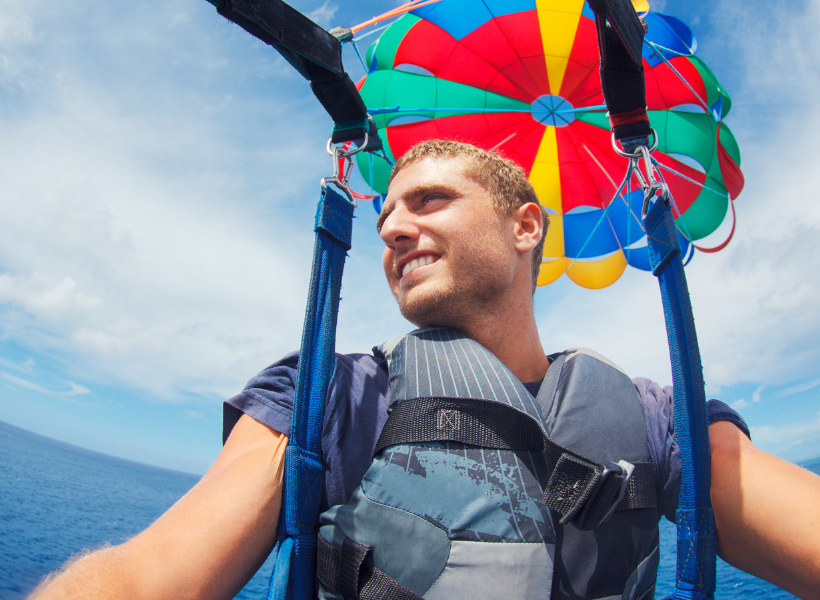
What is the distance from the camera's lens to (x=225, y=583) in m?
1.10

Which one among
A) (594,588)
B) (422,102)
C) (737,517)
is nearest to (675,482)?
(737,517)

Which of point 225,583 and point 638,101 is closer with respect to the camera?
point 225,583

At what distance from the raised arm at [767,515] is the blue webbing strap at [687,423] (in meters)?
0.12

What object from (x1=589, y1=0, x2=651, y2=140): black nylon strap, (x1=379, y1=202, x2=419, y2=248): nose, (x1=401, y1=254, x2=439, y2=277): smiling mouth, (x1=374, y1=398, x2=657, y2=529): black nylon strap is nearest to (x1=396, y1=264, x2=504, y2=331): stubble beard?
(x1=401, y1=254, x2=439, y2=277): smiling mouth

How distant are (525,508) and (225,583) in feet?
2.65

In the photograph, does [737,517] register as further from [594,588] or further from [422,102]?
[422,102]

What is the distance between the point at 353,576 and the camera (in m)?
1.11

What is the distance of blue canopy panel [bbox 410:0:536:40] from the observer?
18.9 ft

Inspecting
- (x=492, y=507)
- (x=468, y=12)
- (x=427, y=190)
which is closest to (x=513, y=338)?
(x=427, y=190)

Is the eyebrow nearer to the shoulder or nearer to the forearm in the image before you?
the shoulder

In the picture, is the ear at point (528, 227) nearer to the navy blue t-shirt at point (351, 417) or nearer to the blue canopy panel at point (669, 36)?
the navy blue t-shirt at point (351, 417)

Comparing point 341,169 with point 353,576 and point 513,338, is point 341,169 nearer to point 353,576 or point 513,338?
point 513,338

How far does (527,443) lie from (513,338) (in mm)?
696

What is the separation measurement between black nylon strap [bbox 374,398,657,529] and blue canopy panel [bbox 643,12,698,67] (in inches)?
245
